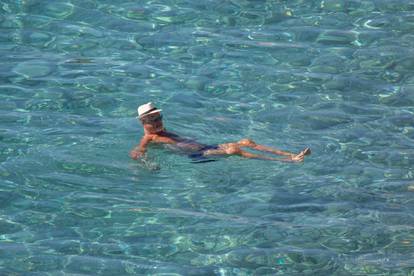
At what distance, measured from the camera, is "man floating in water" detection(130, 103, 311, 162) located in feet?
33.3

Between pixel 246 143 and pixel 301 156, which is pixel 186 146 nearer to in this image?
pixel 246 143

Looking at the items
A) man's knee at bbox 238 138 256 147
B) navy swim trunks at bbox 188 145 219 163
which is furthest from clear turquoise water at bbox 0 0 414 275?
man's knee at bbox 238 138 256 147

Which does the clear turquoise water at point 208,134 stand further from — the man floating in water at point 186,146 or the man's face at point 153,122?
the man's face at point 153,122

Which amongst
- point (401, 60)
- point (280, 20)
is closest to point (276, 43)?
point (280, 20)

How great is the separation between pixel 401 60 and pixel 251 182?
415cm

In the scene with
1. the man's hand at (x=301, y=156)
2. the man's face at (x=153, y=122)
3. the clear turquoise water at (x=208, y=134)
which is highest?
the man's face at (x=153, y=122)

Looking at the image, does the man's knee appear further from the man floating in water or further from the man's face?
the man's face

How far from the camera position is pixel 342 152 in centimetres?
1050

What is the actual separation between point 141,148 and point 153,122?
0.34 metres

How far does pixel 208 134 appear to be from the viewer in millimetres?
10922

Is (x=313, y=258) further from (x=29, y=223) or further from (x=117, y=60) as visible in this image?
(x=117, y=60)

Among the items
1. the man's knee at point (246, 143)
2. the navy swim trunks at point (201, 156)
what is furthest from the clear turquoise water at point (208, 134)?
the man's knee at point (246, 143)

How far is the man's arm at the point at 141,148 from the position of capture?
10.1m

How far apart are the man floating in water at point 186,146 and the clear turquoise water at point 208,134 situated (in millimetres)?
128
